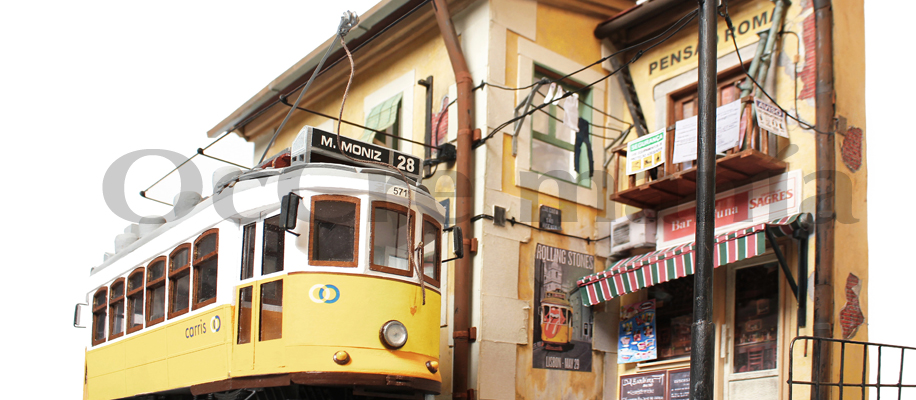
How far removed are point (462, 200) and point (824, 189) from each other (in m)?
4.73

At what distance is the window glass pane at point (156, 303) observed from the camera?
Answer: 33.2ft

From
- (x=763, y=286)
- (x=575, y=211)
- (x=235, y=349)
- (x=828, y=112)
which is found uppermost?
(x=828, y=112)

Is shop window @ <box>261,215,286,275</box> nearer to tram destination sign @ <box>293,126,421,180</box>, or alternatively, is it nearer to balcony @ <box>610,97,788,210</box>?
tram destination sign @ <box>293,126,421,180</box>

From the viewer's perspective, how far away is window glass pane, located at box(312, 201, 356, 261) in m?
8.38

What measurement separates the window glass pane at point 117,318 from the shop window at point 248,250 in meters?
3.59

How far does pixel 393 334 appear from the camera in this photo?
27.2 feet

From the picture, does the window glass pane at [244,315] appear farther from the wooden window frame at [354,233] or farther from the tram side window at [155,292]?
the tram side window at [155,292]

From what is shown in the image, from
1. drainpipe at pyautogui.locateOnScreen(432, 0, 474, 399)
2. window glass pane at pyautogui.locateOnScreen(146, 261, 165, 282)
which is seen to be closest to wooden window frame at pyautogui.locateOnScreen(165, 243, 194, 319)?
window glass pane at pyautogui.locateOnScreen(146, 261, 165, 282)

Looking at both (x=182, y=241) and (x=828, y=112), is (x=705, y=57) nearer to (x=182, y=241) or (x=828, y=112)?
(x=828, y=112)

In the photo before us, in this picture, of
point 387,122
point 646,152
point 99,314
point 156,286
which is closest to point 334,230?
point 156,286

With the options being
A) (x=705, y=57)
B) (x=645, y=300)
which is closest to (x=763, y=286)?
(x=645, y=300)

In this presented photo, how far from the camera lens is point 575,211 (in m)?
12.9

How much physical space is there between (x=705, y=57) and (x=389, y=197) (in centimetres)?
343

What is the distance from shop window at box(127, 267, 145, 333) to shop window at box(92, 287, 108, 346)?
44.2 inches
